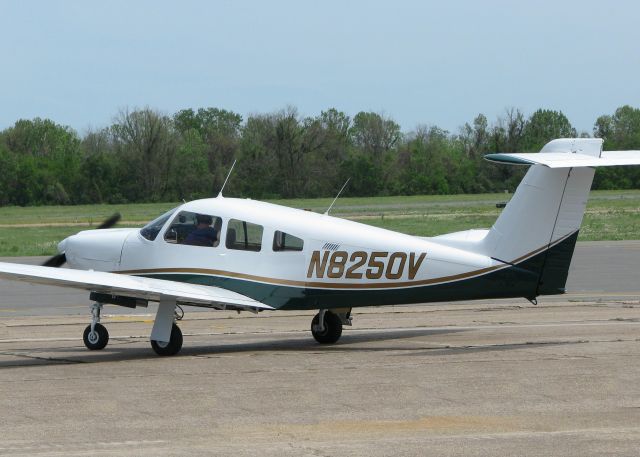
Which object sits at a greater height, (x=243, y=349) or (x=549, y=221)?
(x=549, y=221)

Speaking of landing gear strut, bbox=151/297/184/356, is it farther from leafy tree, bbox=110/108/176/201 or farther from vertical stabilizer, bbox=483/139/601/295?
leafy tree, bbox=110/108/176/201

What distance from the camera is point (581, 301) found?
23328mm

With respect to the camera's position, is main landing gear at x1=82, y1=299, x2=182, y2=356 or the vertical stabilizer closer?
the vertical stabilizer

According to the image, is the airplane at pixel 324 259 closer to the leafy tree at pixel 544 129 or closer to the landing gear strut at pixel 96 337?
the landing gear strut at pixel 96 337

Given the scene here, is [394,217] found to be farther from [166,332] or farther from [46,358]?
[46,358]

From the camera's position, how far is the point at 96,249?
17078mm

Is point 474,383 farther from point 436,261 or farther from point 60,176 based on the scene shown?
point 60,176

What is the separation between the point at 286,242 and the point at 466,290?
2.64 metres

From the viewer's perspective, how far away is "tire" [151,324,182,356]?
15805 mm

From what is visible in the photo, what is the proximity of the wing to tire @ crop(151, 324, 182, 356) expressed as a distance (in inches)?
19.6

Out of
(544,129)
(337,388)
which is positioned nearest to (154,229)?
(337,388)

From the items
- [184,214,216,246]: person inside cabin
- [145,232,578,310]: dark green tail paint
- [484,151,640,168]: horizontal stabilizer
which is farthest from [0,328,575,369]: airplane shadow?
[484,151,640,168]: horizontal stabilizer

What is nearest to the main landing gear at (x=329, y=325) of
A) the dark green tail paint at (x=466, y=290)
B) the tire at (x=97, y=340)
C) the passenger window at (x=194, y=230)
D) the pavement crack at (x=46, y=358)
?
the dark green tail paint at (x=466, y=290)

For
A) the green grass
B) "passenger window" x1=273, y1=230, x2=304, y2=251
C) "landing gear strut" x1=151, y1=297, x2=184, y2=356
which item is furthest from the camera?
the green grass
